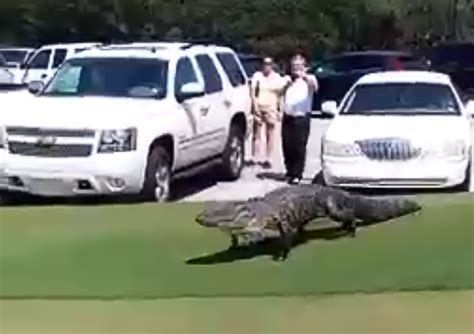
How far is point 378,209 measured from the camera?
10305mm

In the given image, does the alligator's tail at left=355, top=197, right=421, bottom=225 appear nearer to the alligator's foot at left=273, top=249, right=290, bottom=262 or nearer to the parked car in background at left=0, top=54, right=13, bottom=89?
the alligator's foot at left=273, top=249, right=290, bottom=262

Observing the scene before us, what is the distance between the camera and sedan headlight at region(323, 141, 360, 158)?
13.2m

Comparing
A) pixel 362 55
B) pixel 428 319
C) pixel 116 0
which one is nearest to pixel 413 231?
pixel 428 319

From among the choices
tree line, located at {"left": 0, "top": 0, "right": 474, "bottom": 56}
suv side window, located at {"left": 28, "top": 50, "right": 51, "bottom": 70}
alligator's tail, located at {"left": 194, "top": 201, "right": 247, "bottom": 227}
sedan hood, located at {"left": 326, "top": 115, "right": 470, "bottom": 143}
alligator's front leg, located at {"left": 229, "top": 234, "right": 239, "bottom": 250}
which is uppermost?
alligator's tail, located at {"left": 194, "top": 201, "right": 247, "bottom": 227}

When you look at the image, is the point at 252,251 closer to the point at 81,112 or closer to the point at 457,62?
the point at 81,112

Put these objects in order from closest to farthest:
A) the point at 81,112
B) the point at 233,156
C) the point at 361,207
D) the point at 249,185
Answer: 1. the point at 361,207
2. the point at 81,112
3. the point at 249,185
4. the point at 233,156

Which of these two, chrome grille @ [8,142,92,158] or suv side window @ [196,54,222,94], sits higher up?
suv side window @ [196,54,222,94]

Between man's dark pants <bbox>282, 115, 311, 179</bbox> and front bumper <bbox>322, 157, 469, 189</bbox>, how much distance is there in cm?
169

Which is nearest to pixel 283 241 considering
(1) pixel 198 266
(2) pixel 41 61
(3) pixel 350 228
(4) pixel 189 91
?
(1) pixel 198 266

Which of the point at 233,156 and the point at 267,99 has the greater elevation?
the point at 267,99

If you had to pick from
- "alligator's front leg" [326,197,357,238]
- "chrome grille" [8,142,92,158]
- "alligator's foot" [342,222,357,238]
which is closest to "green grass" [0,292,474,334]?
"alligator's front leg" [326,197,357,238]

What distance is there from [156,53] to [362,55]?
48.2 feet

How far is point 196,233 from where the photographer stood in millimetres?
10609

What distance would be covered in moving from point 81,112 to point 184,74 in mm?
2030
